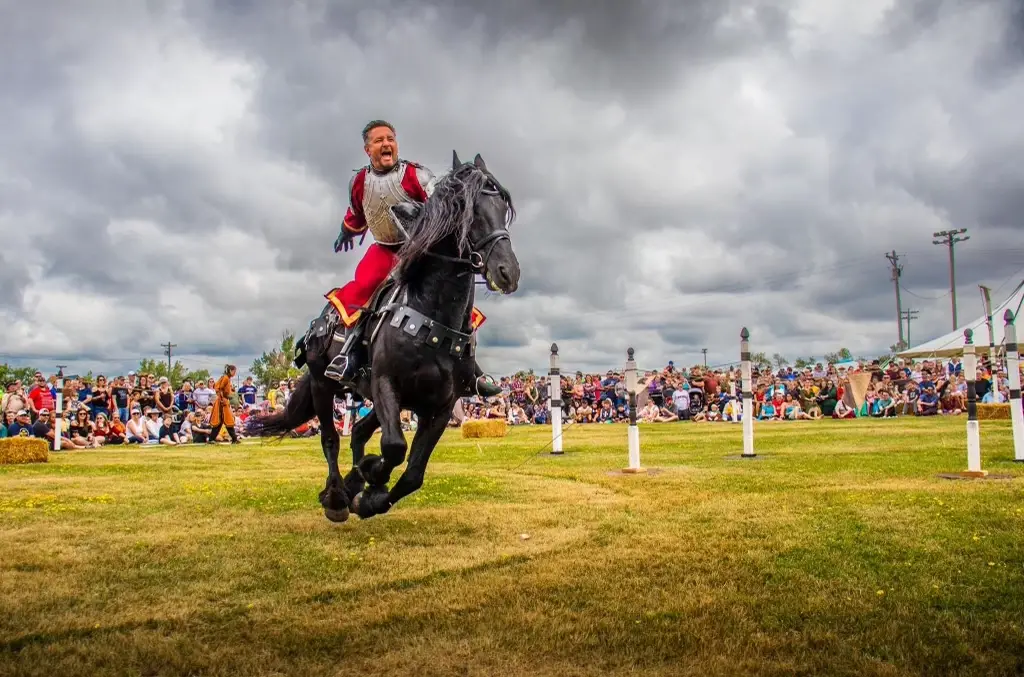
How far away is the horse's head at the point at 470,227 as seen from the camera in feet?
20.1

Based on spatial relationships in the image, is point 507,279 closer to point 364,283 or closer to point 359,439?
point 364,283

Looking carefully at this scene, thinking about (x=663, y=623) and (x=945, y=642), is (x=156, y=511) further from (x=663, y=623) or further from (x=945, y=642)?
(x=945, y=642)

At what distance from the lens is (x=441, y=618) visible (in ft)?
16.0

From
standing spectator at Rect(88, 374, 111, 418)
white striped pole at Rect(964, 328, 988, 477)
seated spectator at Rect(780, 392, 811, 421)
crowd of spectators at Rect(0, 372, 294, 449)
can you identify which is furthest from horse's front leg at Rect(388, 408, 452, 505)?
seated spectator at Rect(780, 392, 811, 421)

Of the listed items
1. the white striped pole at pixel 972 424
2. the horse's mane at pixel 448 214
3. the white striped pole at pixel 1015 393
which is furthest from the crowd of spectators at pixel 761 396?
the horse's mane at pixel 448 214

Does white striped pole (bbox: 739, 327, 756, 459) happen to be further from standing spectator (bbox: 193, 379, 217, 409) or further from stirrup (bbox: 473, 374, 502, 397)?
standing spectator (bbox: 193, 379, 217, 409)

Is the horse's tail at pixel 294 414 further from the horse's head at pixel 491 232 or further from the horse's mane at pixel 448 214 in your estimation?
the horse's head at pixel 491 232

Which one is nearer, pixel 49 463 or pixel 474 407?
pixel 49 463

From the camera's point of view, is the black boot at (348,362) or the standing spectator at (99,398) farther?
the standing spectator at (99,398)

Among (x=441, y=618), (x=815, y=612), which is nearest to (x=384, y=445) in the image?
(x=441, y=618)

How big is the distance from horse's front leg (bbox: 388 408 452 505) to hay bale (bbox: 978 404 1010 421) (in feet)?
83.6

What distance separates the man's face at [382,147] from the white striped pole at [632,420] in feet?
23.4

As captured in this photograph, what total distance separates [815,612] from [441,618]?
2368mm

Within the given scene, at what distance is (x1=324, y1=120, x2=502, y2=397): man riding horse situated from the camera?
7.32m
